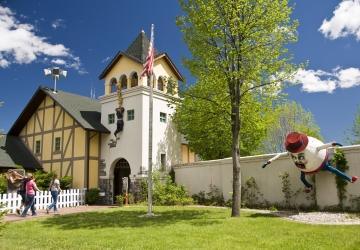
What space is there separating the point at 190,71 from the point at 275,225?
24.7 ft

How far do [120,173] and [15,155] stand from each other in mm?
8373

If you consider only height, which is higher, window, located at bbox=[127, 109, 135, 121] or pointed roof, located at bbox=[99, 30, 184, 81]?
pointed roof, located at bbox=[99, 30, 184, 81]

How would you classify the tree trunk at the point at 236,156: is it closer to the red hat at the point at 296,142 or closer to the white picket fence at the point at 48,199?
the red hat at the point at 296,142

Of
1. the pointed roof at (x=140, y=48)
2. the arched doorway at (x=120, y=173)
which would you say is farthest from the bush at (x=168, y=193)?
the pointed roof at (x=140, y=48)

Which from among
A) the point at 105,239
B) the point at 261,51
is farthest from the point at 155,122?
the point at 105,239

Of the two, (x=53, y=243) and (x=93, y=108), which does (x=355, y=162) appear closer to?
(x=53, y=243)

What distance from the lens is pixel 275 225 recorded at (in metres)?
11.8

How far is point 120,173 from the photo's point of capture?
1016 inches

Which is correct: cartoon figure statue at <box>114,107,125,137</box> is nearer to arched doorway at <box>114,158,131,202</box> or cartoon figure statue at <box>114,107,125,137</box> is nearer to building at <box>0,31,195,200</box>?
building at <box>0,31,195,200</box>

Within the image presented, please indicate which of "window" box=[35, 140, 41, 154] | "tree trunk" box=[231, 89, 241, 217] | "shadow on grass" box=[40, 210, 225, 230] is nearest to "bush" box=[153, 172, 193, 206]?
"shadow on grass" box=[40, 210, 225, 230]

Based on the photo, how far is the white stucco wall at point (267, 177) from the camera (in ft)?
49.2

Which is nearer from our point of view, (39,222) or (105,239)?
(105,239)

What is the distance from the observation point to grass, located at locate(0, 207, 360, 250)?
9.16 metres

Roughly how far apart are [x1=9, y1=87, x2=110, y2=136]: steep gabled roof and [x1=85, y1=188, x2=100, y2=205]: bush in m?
3.91
